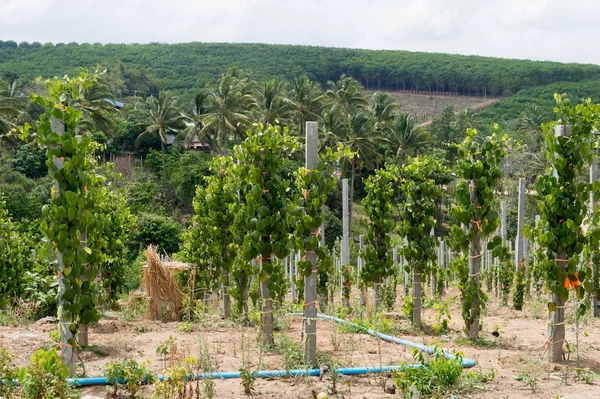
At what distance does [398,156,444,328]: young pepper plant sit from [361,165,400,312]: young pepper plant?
104cm

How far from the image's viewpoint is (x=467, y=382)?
21.0 ft

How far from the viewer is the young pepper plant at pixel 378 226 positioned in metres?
11.5

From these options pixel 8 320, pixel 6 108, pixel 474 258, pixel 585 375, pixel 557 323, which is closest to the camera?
pixel 585 375

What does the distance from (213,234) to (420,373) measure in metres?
6.06

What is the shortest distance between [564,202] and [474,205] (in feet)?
4.92

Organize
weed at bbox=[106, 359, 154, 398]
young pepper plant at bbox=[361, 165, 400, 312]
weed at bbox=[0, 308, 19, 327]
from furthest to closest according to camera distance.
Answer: young pepper plant at bbox=[361, 165, 400, 312] → weed at bbox=[0, 308, 19, 327] → weed at bbox=[106, 359, 154, 398]

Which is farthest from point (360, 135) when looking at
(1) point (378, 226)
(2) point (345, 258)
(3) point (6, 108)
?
(1) point (378, 226)

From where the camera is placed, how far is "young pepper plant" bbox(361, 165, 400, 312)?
451 inches

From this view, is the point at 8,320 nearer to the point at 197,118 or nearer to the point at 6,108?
the point at 6,108

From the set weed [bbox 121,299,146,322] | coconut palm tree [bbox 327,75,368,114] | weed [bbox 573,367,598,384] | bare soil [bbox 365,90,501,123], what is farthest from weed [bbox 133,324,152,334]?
bare soil [bbox 365,90,501,123]

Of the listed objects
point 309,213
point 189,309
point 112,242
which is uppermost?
point 309,213

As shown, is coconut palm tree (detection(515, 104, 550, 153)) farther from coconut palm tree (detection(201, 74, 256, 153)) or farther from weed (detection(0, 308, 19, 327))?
weed (detection(0, 308, 19, 327))

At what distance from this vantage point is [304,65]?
96.0m

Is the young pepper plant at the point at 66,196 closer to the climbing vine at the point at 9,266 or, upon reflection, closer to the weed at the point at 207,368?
the weed at the point at 207,368
